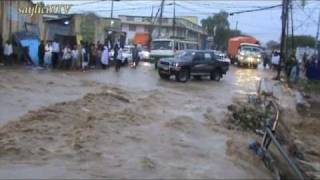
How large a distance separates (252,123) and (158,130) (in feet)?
12.1

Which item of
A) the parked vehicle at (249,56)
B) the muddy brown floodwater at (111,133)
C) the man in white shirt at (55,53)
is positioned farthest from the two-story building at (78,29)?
the muddy brown floodwater at (111,133)

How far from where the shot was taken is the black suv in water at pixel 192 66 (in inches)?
1280

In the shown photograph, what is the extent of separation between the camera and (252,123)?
17.7m

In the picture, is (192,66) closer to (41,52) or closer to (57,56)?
(57,56)

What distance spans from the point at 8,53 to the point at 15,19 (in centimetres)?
409

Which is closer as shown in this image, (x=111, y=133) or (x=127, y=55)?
(x=111, y=133)

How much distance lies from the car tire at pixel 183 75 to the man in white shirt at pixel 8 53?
8416mm

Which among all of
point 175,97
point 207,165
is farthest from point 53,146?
point 175,97

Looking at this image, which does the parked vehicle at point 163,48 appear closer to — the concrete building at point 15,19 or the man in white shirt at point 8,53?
the concrete building at point 15,19

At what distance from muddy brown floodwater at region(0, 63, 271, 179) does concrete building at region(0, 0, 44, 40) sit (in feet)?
30.4

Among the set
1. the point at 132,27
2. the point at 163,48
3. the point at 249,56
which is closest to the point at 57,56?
the point at 163,48

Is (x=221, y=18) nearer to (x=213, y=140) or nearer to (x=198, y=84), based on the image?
(x=198, y=84)

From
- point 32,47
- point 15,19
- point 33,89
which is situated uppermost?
point 15,19

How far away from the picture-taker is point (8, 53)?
32.2m
